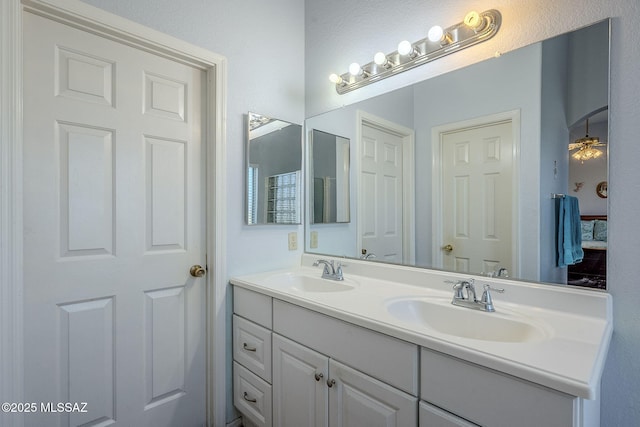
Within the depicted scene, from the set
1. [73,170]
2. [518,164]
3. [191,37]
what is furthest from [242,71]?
[518,164]

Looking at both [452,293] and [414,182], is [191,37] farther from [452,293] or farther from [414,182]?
[452,293]

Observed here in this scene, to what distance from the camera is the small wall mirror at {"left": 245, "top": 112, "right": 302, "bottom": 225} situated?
1.76 metres

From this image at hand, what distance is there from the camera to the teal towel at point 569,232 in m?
1.08

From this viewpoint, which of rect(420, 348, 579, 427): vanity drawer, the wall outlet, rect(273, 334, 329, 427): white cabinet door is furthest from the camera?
the wall outlet

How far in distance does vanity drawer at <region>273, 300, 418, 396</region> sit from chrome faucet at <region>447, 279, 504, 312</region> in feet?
1.20

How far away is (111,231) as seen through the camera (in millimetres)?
1355

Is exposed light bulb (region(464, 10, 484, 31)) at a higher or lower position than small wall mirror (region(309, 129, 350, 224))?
higher

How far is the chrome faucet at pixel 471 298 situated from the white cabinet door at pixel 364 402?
0.42 m

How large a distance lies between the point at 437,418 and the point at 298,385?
1.98 ft

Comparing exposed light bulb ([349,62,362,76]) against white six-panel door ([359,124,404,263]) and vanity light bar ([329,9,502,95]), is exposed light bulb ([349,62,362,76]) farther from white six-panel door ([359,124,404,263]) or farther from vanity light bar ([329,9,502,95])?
white six-panel door ([359,124,404,263])

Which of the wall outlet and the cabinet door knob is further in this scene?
the wall outlet

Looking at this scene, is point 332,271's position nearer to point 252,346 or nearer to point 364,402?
point 252,346

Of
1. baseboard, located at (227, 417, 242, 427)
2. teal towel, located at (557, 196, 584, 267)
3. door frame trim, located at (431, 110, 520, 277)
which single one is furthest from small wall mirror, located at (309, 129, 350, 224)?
baseboard, located at (227, 417, 242, 427)

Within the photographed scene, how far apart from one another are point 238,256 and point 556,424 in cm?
145
